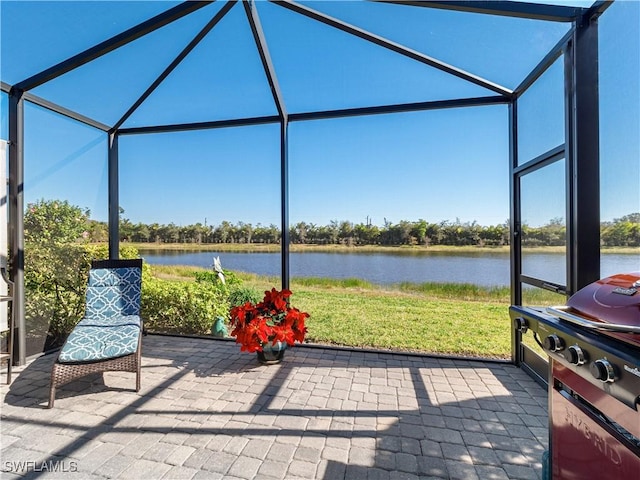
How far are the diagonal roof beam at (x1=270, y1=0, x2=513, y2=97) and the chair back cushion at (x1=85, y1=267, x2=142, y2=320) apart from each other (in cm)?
333

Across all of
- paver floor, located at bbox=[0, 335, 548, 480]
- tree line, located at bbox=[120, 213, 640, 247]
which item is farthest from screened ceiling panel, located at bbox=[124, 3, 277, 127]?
paver floor, located at bbox=[0, 335, 548, 480]

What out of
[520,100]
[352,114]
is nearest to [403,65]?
[352,114]

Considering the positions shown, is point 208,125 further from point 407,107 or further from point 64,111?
point 407,107

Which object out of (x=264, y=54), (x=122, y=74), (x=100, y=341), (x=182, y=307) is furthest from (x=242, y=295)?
(x=264, y=54)

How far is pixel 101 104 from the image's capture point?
3721mm

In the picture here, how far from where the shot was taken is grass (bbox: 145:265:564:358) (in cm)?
402

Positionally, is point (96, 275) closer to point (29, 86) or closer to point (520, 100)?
point (29, 86)

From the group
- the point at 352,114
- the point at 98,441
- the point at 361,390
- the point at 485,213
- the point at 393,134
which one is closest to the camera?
the point at 98,441

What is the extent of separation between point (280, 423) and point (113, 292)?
8.57 ft

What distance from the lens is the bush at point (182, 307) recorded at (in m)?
4.45

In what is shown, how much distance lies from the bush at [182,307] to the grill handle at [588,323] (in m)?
4.16

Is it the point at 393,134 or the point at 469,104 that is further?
the point at 393,134

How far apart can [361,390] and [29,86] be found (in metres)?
4.65

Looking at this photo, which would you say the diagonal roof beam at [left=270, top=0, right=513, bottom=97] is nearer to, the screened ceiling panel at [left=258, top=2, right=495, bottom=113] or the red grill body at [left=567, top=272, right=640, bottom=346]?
the screened ceiling panel at [left=258, top=2, right=495, bottom=113]
